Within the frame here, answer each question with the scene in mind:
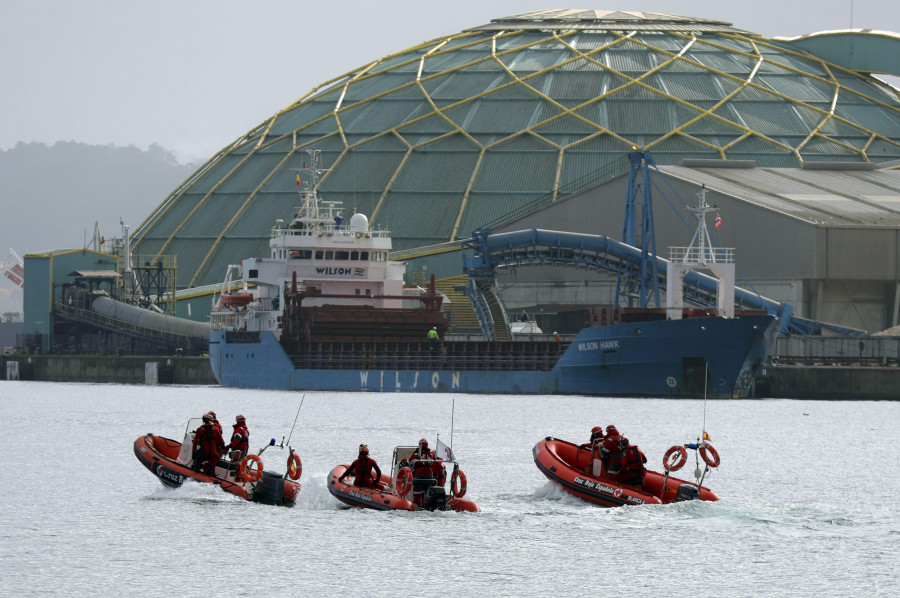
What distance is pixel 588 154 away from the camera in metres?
132

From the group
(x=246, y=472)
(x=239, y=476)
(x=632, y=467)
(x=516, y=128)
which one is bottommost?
(x=239, y=476)

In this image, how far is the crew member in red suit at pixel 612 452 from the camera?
45.7m

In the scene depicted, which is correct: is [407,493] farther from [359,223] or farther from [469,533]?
[359,223]

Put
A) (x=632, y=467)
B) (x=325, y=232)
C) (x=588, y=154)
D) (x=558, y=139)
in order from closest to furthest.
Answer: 1. (x=632, y=467)
2. (x=325, y=232)
3. (x=588, y=154)
4. (x=558, y=139)

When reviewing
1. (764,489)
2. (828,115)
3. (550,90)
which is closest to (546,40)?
(550,90)

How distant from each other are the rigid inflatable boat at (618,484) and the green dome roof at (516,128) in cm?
7944

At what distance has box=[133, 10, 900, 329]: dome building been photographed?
384 feet

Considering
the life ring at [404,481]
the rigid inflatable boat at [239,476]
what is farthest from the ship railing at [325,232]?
the life ring at [404,481]

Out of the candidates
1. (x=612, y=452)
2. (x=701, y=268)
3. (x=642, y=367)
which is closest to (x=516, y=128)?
(x=701, y=268)

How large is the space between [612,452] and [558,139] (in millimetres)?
90360

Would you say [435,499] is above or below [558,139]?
below

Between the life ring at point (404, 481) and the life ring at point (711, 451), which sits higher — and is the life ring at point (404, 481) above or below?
below

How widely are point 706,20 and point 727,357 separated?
78.4m

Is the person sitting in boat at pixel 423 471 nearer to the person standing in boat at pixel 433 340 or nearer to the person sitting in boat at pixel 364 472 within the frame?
the person sitting in boat at pixel 364 472
